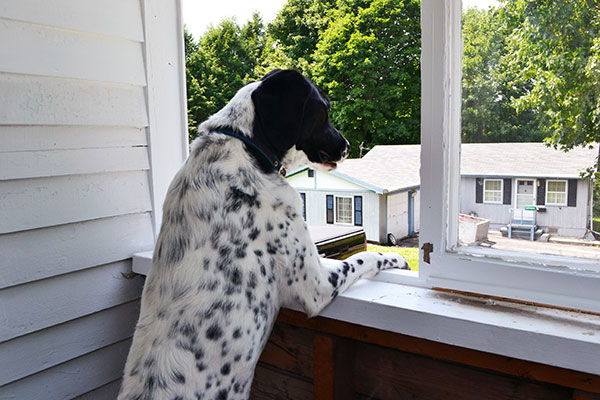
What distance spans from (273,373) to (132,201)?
3.03ft

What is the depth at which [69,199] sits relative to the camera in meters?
1.61

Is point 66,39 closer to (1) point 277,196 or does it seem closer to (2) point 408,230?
(1) point 277,196

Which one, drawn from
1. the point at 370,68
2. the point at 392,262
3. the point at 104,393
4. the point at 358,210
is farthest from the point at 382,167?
the point at 104,393

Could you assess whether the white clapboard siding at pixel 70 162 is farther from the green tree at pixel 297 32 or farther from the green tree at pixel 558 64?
the green tree at pixel 558 64

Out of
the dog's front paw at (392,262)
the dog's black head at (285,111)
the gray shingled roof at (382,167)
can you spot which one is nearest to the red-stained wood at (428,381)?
the dog's front paw at (392,262)

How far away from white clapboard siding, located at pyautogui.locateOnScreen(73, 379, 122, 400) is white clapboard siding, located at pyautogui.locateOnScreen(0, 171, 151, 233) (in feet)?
2.39

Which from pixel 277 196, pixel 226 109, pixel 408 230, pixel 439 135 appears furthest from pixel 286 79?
pixel 408 230

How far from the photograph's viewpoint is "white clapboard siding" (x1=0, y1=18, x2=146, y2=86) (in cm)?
141

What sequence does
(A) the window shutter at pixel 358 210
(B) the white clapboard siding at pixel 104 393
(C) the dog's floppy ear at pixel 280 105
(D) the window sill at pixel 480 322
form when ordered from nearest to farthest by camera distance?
(D) the window sill at pixel 480 322
(C) the dog's floppy ear at pixel 280 105
(B) the white clapboard siding at pixel 104 393
(A) the window shutter at pixel 358 210

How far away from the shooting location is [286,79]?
1.33 m

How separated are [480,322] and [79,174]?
57.3 inches

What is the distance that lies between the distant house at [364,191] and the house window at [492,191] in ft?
2.40

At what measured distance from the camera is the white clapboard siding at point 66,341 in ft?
4.89

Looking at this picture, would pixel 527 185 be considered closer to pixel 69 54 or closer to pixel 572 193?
pixel 572 193
